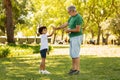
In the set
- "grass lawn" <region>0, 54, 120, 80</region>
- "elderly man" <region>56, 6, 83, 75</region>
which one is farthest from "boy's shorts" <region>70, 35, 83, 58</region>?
"grass lawn" <region>0, 54, 120, 80</region>

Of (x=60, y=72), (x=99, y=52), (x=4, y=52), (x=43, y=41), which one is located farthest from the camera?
(x=99, y=52)

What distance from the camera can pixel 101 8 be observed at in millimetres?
75375

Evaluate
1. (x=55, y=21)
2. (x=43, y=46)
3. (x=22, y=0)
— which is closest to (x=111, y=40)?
(x=55, y=21)

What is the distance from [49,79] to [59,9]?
221 ft

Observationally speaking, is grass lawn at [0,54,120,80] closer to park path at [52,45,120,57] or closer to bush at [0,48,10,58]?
bush at [0,48,10,58]

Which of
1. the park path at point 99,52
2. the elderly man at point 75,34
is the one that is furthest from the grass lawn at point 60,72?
the park path at point 99,52

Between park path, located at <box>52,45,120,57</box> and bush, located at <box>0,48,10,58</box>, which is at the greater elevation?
bush, located at <box>0,48,10,58</box>

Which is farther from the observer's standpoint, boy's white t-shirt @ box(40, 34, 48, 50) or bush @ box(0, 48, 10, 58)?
bush @ box(0, 48, 10, 58)

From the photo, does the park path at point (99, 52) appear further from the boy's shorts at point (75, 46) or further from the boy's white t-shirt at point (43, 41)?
the boy's shorts at point (75, 46)

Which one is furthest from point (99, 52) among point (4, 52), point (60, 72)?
point (60, 72)

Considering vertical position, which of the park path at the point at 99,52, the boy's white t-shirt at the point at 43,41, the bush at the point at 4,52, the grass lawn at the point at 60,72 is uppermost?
the boy's white t-shirt at the point at 43,41

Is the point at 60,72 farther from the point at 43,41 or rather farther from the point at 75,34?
the point at 75,34

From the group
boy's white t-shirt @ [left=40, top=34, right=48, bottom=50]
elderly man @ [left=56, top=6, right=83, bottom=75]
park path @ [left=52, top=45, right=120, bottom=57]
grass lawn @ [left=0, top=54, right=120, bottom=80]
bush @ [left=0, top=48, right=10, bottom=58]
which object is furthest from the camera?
park path @ [left=52, top=45, right=120, bottom=57]

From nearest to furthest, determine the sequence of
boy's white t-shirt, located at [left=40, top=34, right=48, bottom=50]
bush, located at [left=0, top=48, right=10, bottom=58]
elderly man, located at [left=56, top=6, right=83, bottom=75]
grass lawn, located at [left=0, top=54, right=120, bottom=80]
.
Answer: grass lawn, located at [left=0, top=54, right=120, bottom=80], elderly man, located at [left=56, top=6, right=83, bottom=75], boy's white t-shirt, located at [left=40, top=34, right=48, bottom=50], bush, located at [left=0, top=48, right=10, bottom=58]
